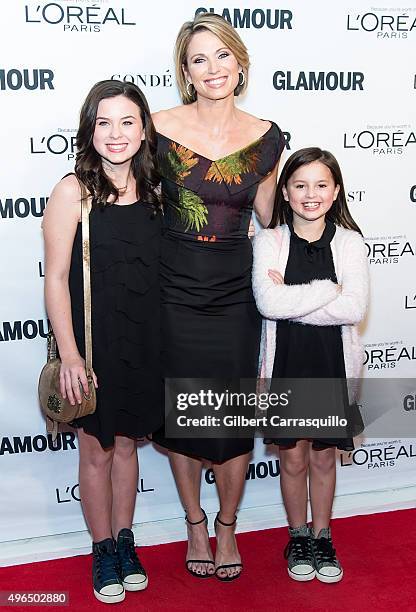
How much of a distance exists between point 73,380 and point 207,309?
478 millimetres

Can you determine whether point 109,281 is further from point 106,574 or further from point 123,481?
point 106,574

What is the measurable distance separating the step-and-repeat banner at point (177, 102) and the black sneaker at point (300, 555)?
53cm

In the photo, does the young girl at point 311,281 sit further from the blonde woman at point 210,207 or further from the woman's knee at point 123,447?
the woman's knee at point 123,447

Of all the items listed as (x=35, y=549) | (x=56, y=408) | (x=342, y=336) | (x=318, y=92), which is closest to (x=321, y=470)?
(x=342, y=336)

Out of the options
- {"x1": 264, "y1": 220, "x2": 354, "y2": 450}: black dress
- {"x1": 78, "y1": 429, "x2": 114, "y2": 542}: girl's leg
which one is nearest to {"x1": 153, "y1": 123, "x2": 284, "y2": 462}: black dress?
{"x1": 264, "y1": 220, "x2": 354, "y2": 450}: black dress

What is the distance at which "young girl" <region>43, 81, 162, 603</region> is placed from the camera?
227 cm

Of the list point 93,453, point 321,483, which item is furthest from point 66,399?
point 321,483

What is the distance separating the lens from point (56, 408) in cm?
234

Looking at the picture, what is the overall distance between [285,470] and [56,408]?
0.84 meters

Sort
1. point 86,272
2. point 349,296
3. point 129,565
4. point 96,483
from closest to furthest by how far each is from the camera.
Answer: point 86,272 < point 349,296 < point 96,483 < point 129,565

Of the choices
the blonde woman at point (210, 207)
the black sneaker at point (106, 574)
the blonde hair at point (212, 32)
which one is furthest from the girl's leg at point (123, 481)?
the blonde hair at point (212, 32)

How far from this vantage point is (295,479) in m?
2.69

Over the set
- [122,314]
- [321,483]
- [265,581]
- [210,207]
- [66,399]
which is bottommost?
[265,581]

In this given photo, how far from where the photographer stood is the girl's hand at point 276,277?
2455mm
